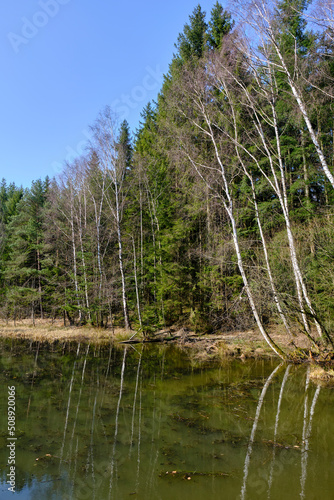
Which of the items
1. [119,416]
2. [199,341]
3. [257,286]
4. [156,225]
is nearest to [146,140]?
[156,225]

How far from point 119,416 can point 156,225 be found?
15507 millimetres

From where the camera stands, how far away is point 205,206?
1900 centimetres

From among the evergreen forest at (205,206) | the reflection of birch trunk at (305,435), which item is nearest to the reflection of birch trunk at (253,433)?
the reflection of birch trunk at (305,435)

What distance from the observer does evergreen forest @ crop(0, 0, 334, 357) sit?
464 inches

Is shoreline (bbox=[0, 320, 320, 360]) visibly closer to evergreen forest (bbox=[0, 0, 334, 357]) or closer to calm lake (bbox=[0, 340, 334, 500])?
evergreen forest (bbox=[0, 0, 334, 357])

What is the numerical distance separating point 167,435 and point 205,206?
15.1 meters

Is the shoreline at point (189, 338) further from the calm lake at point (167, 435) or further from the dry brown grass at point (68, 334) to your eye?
the calm lake at point (167, 435)

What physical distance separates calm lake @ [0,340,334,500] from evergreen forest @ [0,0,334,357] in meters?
3.39

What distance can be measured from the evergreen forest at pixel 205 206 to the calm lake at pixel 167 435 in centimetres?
339

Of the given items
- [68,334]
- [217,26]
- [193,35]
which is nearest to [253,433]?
[68,334]

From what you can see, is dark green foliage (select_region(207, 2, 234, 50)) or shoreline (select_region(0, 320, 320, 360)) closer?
shoreline (select_region(0, 320, 320, 360))

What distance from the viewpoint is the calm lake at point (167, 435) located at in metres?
3.77

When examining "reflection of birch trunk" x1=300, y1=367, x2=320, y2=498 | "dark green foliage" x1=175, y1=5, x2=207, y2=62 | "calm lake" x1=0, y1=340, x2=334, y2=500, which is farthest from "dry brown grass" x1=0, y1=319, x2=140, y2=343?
"dark green foliage" x1=175, y1=5, x2=207, y2=62

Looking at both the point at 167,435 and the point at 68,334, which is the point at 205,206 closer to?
the point at 68,334
